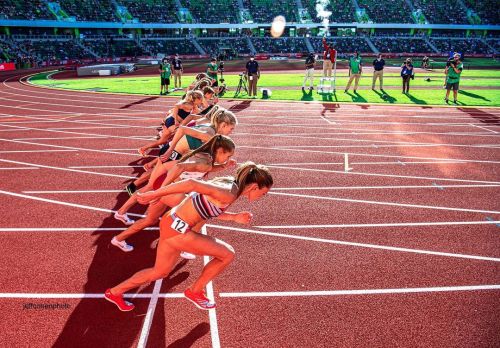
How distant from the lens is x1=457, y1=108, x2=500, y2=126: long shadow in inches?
603

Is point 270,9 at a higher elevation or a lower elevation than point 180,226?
higher

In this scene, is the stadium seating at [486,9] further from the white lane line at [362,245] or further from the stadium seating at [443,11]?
the white lane line at [362,245]

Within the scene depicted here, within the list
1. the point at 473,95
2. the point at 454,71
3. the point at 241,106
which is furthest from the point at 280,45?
the point at 454,71

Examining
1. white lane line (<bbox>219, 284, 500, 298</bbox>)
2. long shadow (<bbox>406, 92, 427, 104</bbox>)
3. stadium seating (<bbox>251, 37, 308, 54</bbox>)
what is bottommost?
white lane line (<bbox>219, 284, 500, 298</bbox>)

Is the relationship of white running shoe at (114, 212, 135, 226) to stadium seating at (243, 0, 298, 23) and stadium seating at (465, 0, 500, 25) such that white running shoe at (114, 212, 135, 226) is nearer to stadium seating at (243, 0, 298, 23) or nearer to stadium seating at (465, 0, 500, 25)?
stadium seating at (243, 0, 298, 23)

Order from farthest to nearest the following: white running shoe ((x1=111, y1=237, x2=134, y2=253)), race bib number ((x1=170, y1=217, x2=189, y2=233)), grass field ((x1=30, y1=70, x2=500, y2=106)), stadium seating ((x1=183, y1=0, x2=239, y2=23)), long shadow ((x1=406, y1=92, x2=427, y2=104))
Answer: stadium seating ((x1=183, y1=0, x2=239, y2=23)), grass field ((x1=30, y1=70, x2=500, y2=106)), long shadow ((x1=406, y1=92, x2=427, y2=104)), white running shoe ((x1=111, y1=237, x2=134, y2=253)), race bib number ((x1=170, y1=217, x2=189, y2=233))

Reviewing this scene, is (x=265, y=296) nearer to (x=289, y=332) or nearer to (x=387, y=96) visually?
(x=289, y=332)

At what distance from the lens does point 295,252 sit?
605 centimetres

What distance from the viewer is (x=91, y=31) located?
203 feet

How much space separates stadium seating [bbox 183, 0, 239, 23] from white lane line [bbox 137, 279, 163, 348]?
67551 mm

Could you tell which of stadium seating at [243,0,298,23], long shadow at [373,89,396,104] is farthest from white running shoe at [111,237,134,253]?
stadium seating at [243,0,298,23]

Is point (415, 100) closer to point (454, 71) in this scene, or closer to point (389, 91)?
point (454, 71)

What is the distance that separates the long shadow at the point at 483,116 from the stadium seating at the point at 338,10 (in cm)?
5696

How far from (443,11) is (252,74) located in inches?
2631
